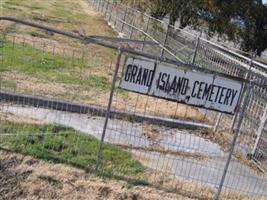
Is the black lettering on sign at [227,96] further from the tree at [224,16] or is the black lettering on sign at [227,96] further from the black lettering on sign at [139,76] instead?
the tree at [224,16]

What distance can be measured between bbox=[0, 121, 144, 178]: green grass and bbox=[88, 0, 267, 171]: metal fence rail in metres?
2.11

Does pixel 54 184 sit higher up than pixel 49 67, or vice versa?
pixel 54 184

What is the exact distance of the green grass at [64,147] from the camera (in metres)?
6.77

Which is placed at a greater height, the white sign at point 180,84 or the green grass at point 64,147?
the white sign at point 180,84

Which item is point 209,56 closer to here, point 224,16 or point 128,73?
point 128,73

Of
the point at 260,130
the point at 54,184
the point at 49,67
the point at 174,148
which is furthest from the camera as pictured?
the point at 49,67

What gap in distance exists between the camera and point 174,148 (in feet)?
27.5

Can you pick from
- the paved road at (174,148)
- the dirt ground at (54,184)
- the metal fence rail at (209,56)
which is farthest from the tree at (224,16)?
the dirt ground at (54,184)

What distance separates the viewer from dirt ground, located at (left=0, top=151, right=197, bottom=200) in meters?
5.81

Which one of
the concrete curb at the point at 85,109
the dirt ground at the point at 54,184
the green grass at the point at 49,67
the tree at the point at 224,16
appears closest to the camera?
the dirt ground at the point at 54,184

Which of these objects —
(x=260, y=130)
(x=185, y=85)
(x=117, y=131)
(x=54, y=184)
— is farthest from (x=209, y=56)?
(x=54, y=184)

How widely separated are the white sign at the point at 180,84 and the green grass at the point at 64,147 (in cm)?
121

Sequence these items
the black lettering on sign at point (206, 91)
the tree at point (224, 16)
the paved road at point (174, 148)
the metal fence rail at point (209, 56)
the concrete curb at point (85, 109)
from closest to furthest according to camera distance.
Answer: the black lettering on sign at point (206, 91), the paved road at point (174, 148), the concrete curb at point (85, 109), the metal fence rail at point (209, 56), the tree at point (224, 16)

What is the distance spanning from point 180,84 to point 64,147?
6.28ft
